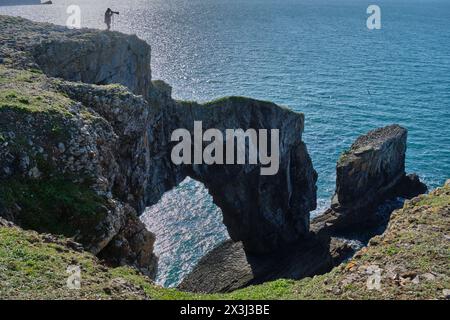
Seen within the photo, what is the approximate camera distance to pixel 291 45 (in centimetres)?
15725

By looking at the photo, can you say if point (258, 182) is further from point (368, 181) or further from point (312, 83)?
point (312, 83)

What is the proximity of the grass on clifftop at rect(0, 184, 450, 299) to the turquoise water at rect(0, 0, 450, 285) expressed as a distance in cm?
3570

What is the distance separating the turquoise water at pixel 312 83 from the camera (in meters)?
66.5

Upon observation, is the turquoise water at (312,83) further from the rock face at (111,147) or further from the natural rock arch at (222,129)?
the rock face at (111,147)

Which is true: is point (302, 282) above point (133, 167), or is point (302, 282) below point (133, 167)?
below

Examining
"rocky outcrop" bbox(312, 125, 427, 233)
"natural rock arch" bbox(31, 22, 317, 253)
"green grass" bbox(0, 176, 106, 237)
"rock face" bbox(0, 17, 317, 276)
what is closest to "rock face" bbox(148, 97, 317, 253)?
"natural rock arch" bbox(31, 22, 317, 253)

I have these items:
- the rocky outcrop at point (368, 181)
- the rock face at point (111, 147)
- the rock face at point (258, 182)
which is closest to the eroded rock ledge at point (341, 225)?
the rocky outcrop at point (368, 181)

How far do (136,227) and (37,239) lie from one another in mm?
7373

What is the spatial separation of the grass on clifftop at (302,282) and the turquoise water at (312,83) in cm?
3570

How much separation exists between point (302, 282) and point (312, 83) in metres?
96.2

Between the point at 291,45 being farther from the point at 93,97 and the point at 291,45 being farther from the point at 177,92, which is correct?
the point at 93,97

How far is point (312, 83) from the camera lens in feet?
372

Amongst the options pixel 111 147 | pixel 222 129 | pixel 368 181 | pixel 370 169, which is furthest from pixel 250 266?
pixel 111 147
